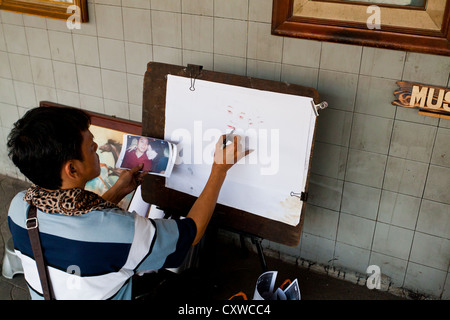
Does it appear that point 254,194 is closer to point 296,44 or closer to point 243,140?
point 243,140

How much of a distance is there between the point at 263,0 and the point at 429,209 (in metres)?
1.55

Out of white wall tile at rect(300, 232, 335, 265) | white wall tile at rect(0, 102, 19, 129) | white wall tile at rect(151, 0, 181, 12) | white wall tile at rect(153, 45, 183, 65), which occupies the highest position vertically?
white wall tile at rect(151, 0, 181, 12)

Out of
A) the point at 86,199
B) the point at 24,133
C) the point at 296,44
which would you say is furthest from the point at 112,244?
the point at 296,44

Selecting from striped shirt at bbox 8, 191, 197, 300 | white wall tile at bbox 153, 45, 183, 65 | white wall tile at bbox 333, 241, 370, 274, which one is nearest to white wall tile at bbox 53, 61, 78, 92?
white wall tile at bbox 153, 45, 183, 65

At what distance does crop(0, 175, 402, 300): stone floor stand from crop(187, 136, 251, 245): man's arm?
856mm

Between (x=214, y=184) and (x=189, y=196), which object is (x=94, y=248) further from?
(x=189, y=196)

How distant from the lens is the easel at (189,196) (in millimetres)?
2246

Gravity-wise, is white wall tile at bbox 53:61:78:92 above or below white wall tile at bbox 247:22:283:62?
below

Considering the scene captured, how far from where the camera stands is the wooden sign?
87.3 inches

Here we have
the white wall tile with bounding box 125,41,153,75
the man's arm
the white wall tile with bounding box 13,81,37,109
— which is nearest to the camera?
the man's arm

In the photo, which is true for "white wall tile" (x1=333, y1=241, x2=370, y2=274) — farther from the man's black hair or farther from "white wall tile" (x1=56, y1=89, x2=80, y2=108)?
"white wall tile" (x1=56, y1=89, x2=80, y2=108)

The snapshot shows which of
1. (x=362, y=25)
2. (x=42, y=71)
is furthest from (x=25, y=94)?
(x=362, y=25)

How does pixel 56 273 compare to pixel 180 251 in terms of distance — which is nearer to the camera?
pixel 56 273

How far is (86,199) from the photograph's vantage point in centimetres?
160
